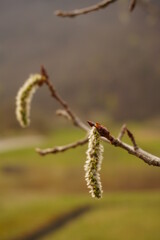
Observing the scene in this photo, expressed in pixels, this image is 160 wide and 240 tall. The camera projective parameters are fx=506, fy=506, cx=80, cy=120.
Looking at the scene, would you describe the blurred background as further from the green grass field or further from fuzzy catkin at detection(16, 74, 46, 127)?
fuzzy catkin at detection(16, 74, 46, 127)

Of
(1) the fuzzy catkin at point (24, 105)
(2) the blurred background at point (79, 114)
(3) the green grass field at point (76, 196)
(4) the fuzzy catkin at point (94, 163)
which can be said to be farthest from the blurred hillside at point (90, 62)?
(4) the fuzzy catkin at point (94, 163)

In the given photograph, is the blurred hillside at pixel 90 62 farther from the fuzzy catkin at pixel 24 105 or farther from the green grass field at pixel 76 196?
the fuzzy catkin at pixel 24 105

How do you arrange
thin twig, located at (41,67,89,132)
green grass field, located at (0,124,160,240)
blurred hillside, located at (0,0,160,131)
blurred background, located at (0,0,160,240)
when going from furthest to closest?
blurred hillside, located at (0,0,160,131), blurred background, located at (0,0,160,240), green grass field, located at (0,124,160,240), thin twig, located at (41,67,89,132)

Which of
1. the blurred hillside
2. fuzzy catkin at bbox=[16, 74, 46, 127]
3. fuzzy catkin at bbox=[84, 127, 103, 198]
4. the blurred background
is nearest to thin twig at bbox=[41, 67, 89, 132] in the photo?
fuzzy catkin at bbox=[16, 74, 46, 127]

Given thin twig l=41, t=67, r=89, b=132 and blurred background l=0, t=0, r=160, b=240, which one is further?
blurred background l=0, t=0, r=160, b=240

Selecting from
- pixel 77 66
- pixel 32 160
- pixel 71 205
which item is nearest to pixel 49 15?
pixel 77 66

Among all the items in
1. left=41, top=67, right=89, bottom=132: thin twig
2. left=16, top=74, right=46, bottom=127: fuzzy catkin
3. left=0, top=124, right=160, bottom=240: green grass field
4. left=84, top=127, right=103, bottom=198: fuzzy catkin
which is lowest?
left=84, top=127, right=103, bottom=198: fuzzy catkin

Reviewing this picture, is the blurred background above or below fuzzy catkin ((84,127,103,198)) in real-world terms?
above
